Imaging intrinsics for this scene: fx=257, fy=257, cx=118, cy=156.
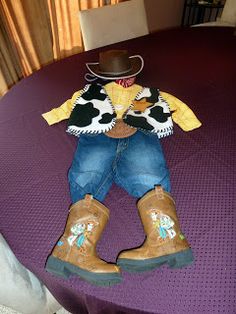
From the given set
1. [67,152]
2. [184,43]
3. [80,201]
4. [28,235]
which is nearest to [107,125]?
[67,152]

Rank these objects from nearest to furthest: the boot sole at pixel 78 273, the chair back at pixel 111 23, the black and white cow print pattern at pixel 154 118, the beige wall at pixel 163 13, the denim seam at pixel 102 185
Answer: the boot sole at pixel 78 273, the denim seam at pixel 102 185, the black and white cow print pattern at pixel 154 118, the chair back at pixel 111 23, the beige wall at pixel 163 13

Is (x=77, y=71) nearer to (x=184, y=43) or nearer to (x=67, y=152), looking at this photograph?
(x=67, y=152)

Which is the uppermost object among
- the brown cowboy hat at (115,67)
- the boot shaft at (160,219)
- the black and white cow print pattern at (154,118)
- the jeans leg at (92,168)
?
the brown cowboy hat at (115,67)

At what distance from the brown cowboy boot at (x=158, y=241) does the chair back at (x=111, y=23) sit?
1.31 metres

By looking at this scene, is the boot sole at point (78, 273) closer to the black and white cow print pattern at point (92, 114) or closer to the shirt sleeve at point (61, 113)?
the black and white cow print pattern at point (92, 114)

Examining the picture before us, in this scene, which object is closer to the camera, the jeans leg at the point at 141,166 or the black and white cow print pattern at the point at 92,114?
the jeans leg at the point at 141,166

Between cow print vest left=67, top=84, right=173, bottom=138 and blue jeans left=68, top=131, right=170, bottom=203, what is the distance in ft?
0.14

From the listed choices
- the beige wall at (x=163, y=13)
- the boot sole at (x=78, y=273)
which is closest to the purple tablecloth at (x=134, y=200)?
the boot sole at (x=78, y=273)

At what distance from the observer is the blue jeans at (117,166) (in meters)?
0.83

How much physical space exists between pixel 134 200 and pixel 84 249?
0.23 metres

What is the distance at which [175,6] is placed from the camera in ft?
10.8

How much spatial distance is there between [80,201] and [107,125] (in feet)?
1.09

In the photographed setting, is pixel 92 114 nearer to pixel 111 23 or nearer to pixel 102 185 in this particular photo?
pixel 102 185

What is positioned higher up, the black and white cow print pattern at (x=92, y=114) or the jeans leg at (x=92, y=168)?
the black and white cow print pattern at (x=92, y=114)
